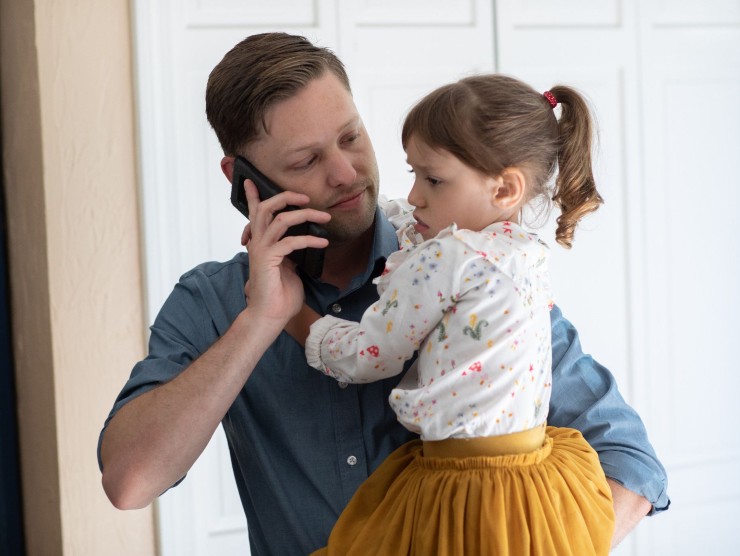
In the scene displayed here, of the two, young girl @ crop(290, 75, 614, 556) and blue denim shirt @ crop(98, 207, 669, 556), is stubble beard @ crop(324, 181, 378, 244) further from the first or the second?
young girl @ crop(290, 75, 614, 556)

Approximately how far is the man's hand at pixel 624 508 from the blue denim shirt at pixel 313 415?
0.02m

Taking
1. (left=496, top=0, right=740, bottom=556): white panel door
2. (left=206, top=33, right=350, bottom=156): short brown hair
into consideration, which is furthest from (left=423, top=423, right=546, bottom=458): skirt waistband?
(left=496, top=0, right=740, bottom=556): white panel door

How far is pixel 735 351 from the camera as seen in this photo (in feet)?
10.0

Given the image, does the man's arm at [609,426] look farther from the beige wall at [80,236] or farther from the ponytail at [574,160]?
the beige wall at [80,236]

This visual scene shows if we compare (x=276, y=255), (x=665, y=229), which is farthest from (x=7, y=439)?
(x=665, y=229)

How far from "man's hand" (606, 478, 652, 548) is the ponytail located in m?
0.40

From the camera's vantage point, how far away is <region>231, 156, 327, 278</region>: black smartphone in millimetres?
1478

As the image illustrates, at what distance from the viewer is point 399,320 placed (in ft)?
4.14

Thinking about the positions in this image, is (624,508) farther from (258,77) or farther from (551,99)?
(258,77)

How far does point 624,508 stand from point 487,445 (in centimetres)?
27

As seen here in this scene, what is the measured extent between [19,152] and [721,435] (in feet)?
7.35

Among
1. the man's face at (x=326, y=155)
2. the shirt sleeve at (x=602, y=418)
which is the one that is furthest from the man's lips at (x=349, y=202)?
the shirt sleeve at (x=602, y=418)

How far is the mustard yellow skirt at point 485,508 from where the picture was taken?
120 cm

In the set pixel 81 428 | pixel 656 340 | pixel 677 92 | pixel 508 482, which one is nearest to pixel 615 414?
pixel 508 482
